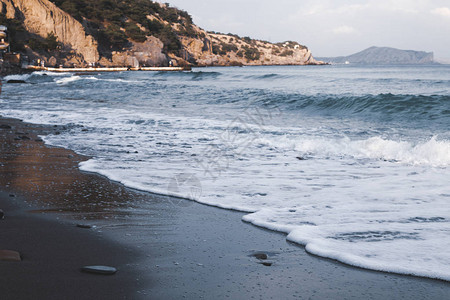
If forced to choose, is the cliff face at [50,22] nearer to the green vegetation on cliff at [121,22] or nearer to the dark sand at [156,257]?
the green vegetation on cliff at [121,22]

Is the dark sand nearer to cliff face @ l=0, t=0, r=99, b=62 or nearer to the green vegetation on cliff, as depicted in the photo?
cliff face @ l=0, t=0, r=99, b=62

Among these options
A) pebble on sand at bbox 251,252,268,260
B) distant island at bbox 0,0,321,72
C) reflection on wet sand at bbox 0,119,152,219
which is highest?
distant island at bbox 0,0,321,72

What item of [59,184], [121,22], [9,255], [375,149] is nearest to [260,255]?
[9,255]

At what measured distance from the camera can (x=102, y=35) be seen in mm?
78188

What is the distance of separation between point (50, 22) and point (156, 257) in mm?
70485

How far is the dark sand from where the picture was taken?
2.24 m

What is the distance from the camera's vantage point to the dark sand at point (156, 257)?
224 cm

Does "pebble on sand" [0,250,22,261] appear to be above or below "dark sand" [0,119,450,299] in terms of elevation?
above

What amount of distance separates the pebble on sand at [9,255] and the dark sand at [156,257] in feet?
0.17

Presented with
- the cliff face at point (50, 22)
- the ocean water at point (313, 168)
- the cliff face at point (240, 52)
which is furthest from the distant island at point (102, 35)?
the ocean water at point (313, 168)

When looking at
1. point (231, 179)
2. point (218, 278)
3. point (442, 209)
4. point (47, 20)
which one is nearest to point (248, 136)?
point (231, 179)

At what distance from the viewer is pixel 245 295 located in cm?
222

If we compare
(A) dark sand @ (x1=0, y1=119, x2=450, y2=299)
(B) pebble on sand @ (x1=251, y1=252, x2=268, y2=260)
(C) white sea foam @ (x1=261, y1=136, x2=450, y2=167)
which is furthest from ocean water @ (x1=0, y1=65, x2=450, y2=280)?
(B) pebble on sand @ (x1=251, y1=252, x2=268, y2=260)

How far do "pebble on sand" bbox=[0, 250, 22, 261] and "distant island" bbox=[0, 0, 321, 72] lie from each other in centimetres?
5609
